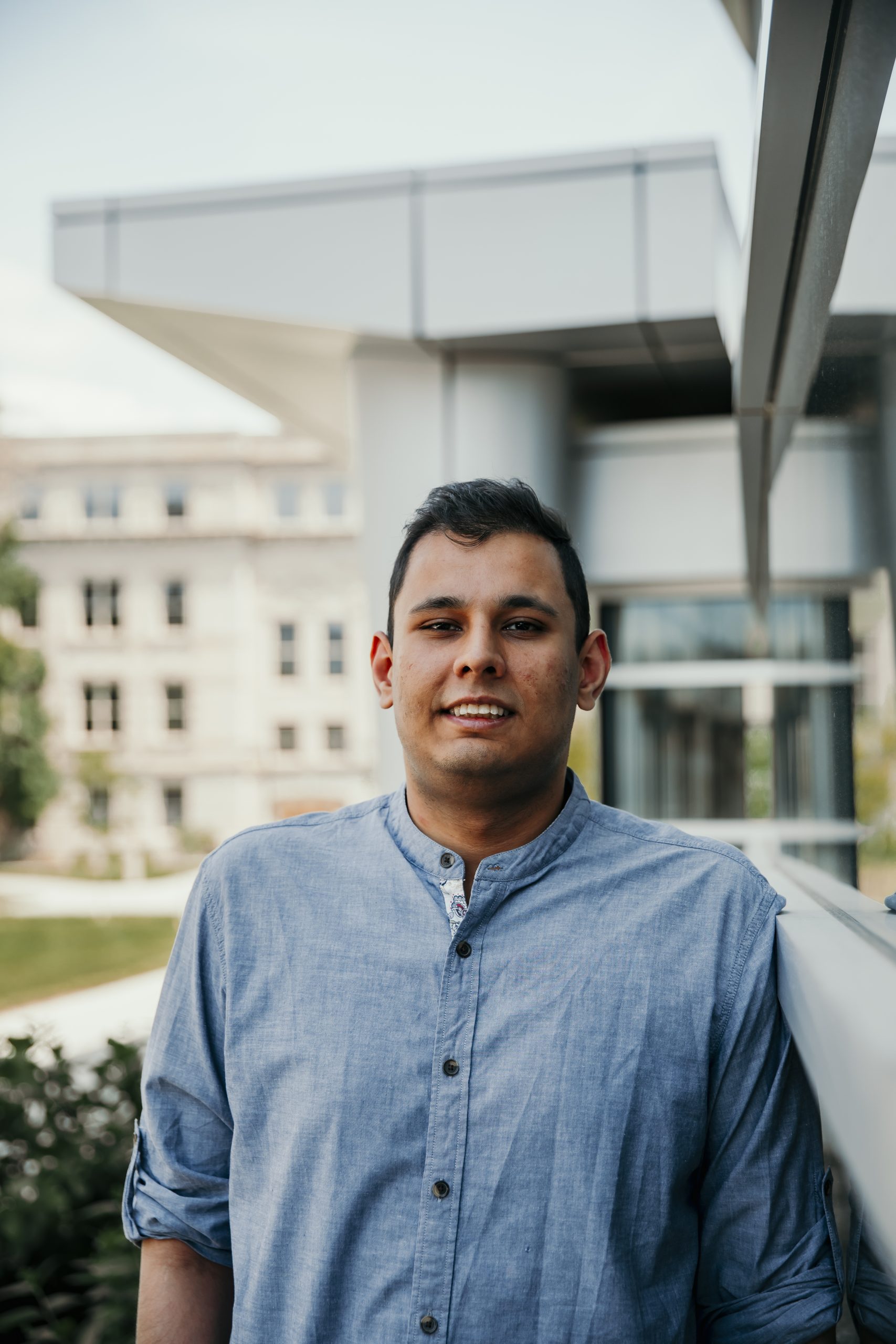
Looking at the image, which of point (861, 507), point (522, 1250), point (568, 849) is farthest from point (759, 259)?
point (522, 1250)

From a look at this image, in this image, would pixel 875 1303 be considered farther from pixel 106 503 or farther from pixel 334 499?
pixel 106 503

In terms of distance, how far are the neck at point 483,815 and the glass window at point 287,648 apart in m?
51.0

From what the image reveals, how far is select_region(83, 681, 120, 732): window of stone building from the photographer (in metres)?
51.2

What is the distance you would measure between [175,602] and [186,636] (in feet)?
5.85

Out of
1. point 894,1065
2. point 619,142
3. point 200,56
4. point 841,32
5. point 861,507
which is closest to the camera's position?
point 894,1065

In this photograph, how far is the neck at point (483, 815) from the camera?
175 cm

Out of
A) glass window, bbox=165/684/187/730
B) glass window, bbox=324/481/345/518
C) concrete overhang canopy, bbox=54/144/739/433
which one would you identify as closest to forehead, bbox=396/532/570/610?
concrete overhang canopy, bbox=54/144/739/433

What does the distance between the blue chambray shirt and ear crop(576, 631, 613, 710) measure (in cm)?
25

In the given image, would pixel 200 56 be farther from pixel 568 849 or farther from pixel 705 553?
pixel 568 849

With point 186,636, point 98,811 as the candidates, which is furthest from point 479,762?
point 186,636

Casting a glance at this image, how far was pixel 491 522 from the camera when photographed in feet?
5.91

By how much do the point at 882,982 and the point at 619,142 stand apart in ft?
17.9

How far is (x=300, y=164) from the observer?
46.9m

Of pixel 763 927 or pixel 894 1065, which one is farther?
pixel 763 927
